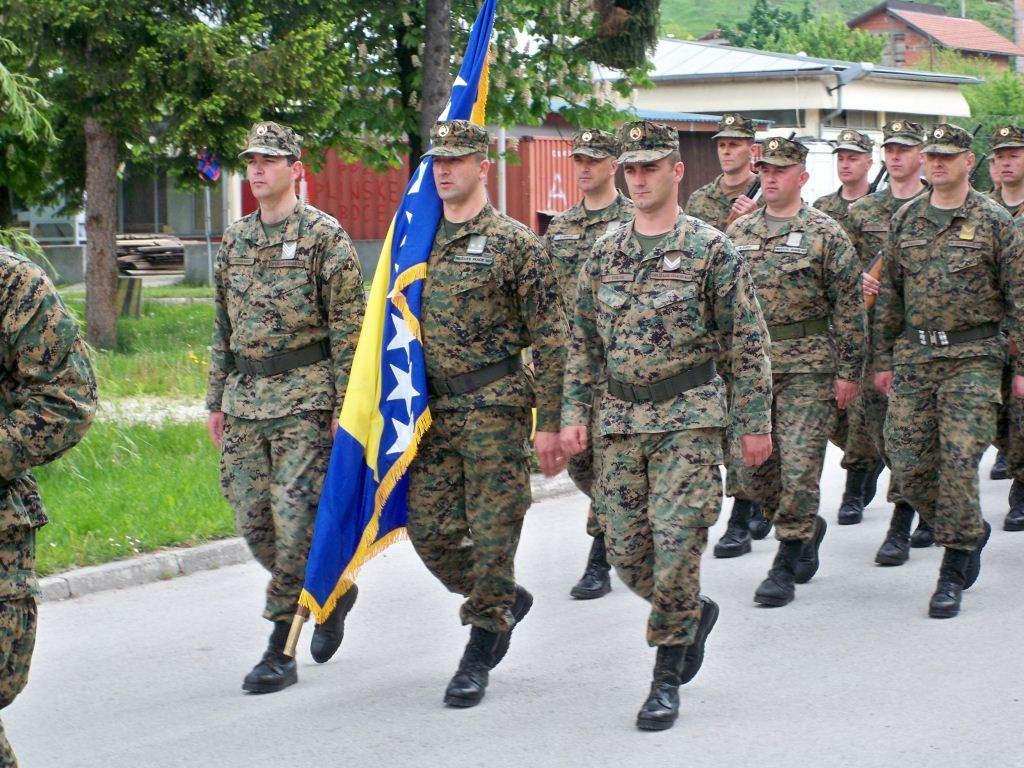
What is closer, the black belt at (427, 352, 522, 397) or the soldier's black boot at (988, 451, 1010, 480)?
the black belt at (427, 352, 522, 397)

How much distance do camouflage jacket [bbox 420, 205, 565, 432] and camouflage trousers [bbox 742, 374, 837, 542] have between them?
79.8 inches

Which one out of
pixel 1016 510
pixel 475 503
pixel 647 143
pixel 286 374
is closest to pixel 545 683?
pixel 475 503

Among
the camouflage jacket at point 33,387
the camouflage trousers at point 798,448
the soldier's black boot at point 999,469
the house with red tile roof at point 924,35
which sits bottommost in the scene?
the soldier's black boot at point 999,469

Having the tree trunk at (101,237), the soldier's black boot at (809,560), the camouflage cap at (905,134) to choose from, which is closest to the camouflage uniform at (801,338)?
the soldier's black boot at (809,560)

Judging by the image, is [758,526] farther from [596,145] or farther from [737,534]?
[596,145]

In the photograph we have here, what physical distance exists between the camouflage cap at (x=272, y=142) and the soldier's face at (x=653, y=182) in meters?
1.40

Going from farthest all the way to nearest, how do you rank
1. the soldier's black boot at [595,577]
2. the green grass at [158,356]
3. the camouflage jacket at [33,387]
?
the green grass at [158,356] < the soldier's black boot at [595,577] < the camouflage jacket at [33,387]

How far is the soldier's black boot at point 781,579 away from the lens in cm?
781

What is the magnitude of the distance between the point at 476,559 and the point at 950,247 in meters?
3.01

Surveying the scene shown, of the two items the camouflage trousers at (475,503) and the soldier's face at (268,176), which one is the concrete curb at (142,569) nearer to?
the camouflage trousers at (475,503)

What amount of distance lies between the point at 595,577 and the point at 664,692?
219 cm

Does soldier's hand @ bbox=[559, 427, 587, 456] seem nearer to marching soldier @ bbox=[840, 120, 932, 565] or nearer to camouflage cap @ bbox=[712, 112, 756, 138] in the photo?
marching soldier @ bbox=[840, 120, 932, 565]

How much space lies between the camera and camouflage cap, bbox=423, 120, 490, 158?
246 inches

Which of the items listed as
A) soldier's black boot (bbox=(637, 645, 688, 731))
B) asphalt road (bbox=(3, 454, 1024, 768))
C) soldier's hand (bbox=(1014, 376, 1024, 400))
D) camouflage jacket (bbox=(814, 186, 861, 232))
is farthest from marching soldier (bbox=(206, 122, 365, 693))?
camouflage jacket (bbox=(814, 186, 861, 232))
